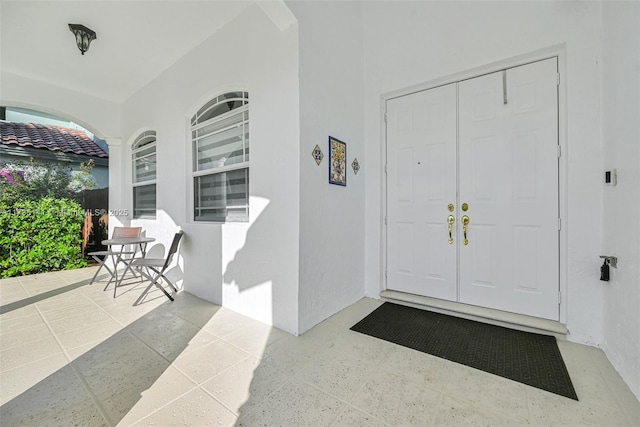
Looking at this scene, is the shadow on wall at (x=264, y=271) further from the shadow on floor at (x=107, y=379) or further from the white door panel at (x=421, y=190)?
the white door panel at (x=421, y=190)

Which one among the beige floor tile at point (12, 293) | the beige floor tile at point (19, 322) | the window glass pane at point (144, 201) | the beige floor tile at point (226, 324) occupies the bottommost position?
the beige floor tile at point (226, 324)

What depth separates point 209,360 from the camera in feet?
6.81

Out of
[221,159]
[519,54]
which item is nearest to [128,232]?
[221,159]

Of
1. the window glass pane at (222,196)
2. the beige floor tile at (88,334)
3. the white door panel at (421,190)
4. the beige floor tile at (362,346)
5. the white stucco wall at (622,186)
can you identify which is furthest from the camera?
the window glass pane at (222,196)

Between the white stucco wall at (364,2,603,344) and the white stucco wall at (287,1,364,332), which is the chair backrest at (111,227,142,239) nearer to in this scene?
the white stucco wall at (287,1,364,332)

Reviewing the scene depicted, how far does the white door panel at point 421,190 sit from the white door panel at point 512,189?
0.15 meters

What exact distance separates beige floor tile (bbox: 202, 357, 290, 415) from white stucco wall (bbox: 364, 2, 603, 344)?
6.11ft

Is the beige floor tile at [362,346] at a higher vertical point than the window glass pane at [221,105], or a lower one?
lower

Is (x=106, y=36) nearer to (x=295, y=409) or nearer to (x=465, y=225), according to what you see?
(x=295, y=409)

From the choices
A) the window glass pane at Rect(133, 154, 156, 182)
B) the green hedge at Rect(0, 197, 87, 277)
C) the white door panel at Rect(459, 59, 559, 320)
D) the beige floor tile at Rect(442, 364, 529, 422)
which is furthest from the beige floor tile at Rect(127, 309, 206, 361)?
the green hedge at Rect(0, 197, 87, 277)

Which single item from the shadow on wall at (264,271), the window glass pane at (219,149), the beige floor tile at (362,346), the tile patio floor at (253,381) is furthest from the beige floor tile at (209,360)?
the window glass pane at (219,149)

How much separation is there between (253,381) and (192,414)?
0.40 meters

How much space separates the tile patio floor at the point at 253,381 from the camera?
151cm

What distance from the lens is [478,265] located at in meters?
2.84
